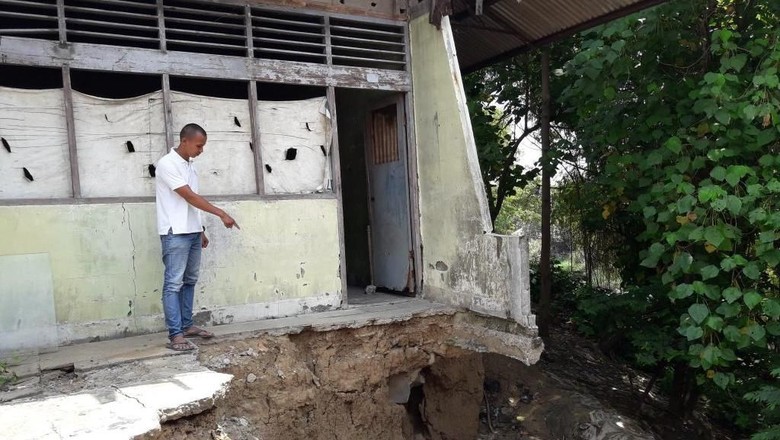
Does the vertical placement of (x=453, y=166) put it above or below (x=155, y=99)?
below

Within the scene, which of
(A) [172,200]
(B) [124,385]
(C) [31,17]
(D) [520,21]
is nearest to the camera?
(B) [124,385]

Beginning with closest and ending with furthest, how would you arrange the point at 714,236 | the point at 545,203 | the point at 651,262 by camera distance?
the point at 714,236 → the point at 651,262 → the point at 545,203

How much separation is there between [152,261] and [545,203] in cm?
595

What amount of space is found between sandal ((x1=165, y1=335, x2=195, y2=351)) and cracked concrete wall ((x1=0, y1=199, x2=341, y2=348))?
2.48ft

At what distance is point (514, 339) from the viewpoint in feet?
16.8

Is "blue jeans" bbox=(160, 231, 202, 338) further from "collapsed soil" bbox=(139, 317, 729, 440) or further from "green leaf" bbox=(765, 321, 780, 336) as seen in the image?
"green leaf" bbox=(765, 321, 780, 336)

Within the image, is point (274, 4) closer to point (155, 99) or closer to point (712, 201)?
point (155, 99)

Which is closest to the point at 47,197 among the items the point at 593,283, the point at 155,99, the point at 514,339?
the point at 155,99

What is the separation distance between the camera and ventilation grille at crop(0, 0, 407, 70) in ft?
16.5

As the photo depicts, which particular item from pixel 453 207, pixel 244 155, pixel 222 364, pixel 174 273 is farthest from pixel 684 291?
pixel 174 273

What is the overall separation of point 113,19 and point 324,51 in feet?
6.57

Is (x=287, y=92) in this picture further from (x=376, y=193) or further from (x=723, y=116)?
(x=723, y=116)

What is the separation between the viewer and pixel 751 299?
4.91m

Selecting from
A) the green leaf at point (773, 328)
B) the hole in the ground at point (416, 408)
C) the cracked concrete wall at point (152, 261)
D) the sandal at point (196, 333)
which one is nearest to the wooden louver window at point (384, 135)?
the cracked concrete wall at point (152, 261)
